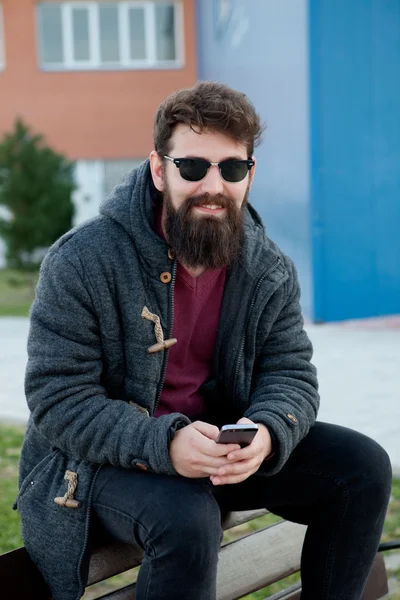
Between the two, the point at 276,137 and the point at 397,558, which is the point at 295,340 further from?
the point at 276,137

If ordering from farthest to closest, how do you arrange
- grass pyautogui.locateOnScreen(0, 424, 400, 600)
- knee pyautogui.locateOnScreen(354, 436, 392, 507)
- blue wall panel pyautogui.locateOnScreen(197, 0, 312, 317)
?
blue wall panel pyautogui.locateOnScreen(197, 0, 312, 317)
grass pyautogui.locateOnScreen(0, 424, 400, 600)
knee pyautogui.locateOnScreen(354, 436, 392, 507)

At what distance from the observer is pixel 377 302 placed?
973 cm

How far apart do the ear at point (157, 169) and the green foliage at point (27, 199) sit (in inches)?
457

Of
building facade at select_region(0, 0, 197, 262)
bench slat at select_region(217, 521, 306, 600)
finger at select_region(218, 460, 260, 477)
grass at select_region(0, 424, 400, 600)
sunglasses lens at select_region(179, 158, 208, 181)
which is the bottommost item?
grass at select_region(0, 424, 400, 600)

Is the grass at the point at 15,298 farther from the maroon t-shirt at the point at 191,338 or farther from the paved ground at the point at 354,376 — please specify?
the maroon t-shirt at the point at 191,338

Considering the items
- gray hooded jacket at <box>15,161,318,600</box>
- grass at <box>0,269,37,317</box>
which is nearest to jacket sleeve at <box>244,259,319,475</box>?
gray hooded jacket at <box>15,161,318,600</box>

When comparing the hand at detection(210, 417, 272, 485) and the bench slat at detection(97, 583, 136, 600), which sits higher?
the hand at detection(210, 417, 272, 485)

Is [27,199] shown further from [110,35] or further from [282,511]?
[282,511]

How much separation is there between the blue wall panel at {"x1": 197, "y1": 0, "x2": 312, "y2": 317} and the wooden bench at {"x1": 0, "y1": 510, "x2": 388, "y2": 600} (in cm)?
704

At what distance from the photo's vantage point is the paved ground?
517cm

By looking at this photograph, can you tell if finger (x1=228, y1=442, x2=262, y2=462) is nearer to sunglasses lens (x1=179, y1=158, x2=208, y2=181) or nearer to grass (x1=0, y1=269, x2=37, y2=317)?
→ sunglasses lens (x1=179, y1=158, x2=208, y2=181)

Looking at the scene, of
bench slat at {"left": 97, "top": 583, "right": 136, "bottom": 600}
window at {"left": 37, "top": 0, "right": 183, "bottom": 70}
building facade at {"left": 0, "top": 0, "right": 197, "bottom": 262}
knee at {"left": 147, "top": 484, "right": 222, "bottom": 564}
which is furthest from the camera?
window at {"left": 37, "top": 0, "right": 183, "bottom": 70}

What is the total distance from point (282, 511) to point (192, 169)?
1.06 m

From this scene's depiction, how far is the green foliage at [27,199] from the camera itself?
13.9m
